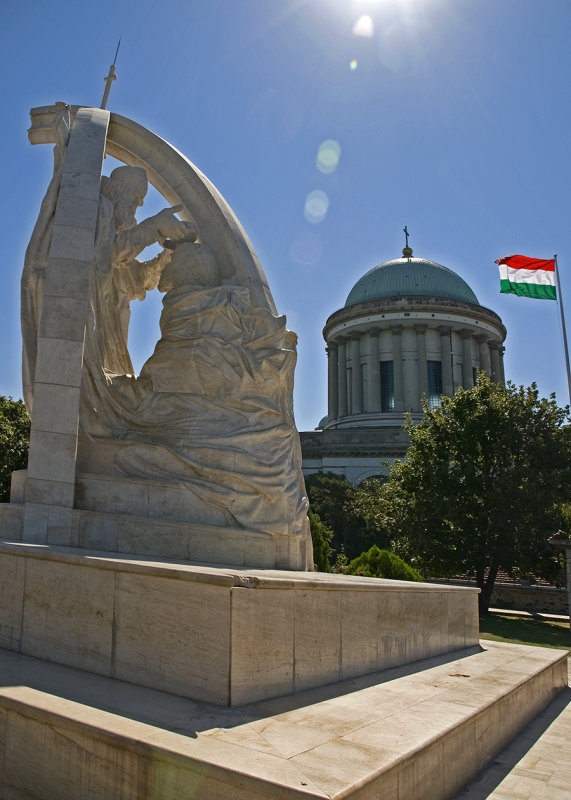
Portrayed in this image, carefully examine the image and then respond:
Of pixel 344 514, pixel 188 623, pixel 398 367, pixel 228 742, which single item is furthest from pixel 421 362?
pixel 228 742

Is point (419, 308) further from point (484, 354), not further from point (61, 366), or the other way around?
point (61, 366)

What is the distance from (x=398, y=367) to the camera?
54.8 m

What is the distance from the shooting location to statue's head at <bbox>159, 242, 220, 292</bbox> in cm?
879

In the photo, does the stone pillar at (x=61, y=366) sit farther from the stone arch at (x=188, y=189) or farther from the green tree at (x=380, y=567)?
the green tree at (x=380, y=567)

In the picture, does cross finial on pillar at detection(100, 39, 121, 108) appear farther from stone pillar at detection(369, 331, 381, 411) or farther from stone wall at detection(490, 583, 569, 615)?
stone pillar at detection(369, 331, 381, 411)

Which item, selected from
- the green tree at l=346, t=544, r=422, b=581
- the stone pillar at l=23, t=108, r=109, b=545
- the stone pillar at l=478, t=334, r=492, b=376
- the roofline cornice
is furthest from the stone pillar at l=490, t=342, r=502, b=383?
the stone pillar at l=23, t=108, r=109, b=545

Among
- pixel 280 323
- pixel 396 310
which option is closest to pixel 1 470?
pixel 280 323

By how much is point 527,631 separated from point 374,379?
3709cm

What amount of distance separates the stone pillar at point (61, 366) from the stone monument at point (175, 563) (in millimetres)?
22

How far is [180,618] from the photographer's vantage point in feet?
15.3

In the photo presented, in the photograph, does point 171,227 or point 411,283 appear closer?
point 171,227

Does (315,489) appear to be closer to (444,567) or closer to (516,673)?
(444,567)

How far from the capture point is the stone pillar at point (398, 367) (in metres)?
54.0

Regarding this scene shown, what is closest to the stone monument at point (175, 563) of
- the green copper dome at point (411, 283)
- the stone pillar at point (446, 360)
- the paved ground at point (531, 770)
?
the paved ground at point (531, 770)
